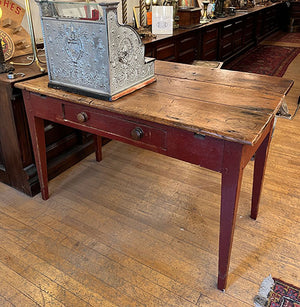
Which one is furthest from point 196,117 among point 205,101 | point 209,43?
point 209,43

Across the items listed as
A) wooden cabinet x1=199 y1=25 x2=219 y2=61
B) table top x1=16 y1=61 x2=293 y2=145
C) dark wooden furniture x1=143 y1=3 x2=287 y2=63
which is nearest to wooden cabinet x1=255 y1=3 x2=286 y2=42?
dark wooden furniture x1=143 y1=3 x2=287 y2=63

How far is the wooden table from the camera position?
1.15 m

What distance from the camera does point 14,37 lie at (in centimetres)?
203

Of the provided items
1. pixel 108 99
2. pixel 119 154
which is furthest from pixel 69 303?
pixel 119 154

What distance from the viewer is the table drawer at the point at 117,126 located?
4.22 feet

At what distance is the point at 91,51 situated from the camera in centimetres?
132

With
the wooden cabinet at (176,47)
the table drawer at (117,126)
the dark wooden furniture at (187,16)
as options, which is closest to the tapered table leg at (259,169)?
the table drawer at (117,126)

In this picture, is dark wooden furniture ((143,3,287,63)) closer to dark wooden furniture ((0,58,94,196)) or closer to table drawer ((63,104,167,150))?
dark wooden furniture ((0,58,94,196))

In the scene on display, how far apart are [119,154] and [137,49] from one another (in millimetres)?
1203

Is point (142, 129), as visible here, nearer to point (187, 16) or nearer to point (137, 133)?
point (137, 133)

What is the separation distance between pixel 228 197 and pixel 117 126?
54 centimetres

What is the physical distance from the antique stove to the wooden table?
2.2 inches

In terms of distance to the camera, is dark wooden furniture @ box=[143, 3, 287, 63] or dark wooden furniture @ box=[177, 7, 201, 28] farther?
dark wooden furniture @ box=[177, 7, 201, 28]

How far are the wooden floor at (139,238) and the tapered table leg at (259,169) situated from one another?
10 centimetres
